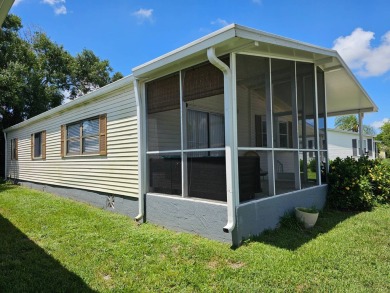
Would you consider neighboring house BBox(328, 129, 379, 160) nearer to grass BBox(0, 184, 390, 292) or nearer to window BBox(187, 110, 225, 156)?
window BBox(187, 110, 225, 156)

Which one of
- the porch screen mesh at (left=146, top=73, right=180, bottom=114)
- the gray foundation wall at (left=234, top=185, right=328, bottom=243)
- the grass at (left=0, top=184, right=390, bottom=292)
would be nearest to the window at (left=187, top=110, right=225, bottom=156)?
the porch screen mesh at (left=146, top=73, right=180, bottom=114)

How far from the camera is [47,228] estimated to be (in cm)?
509

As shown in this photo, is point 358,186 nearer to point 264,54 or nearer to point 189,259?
point 264,54

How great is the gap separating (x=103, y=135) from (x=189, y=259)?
429 cm

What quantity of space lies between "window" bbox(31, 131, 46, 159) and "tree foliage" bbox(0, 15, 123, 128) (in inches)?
174

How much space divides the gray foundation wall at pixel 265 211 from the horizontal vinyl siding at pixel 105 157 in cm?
255

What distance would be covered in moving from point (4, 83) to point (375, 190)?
16066mm

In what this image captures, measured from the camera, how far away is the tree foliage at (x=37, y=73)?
14273 mm

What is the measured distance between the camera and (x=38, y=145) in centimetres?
1073

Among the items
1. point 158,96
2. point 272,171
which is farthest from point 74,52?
point 272,171

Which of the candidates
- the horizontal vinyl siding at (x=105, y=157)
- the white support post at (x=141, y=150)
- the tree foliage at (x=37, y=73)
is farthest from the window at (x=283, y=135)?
the tree foliage at (x=37, y=73)

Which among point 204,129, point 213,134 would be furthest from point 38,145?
point 213,134

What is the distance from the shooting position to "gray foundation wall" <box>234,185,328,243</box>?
4016mm

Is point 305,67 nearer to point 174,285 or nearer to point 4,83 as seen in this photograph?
point 174,285
